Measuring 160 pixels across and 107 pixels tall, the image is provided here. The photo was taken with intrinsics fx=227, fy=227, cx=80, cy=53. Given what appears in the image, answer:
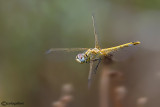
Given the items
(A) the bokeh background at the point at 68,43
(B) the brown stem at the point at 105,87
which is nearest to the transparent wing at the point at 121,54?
(B) the brown stem at the point at 105,87

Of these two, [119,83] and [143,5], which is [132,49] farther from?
[143,5]

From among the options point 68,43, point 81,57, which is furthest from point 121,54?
point 68,43

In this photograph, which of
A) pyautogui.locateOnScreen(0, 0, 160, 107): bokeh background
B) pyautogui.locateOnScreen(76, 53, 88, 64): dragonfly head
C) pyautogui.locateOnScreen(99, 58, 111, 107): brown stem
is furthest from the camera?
pyautogui.locateOnScreen(0, 0, 160, 107): bokeh background

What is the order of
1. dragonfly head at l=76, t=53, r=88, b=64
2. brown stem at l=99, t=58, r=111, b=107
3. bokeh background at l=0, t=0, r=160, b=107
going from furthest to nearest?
bokeh background at l=0, t=0, r=160, b=107, brown stem at l=99, t=58, r=111, b=107, dragonfly head at l=76, t=53, r=88, b=64

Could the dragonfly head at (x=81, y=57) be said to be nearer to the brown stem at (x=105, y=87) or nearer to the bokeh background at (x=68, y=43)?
the brown stem at (x=105, y=87)

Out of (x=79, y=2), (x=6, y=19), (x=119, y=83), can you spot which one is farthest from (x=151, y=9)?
(x=6, y=19)

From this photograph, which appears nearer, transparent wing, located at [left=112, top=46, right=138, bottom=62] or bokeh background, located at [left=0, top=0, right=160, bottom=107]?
transparent wing, located at [left=112, top=46, right=138, bottom=62]

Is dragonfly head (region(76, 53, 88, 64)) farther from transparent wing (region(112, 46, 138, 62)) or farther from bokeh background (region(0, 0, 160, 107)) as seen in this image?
bokeh background (region(0, 0, 160, 107))

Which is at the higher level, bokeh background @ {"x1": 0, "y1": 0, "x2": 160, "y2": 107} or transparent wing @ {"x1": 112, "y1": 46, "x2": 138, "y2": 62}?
bokeh background @ {"x1": 0, "y1": 0, "x2": 160, "y2": 107}

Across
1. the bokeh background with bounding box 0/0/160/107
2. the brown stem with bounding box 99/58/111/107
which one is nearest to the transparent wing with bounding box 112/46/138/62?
the brown stem with bounding box 99/58/111/107
